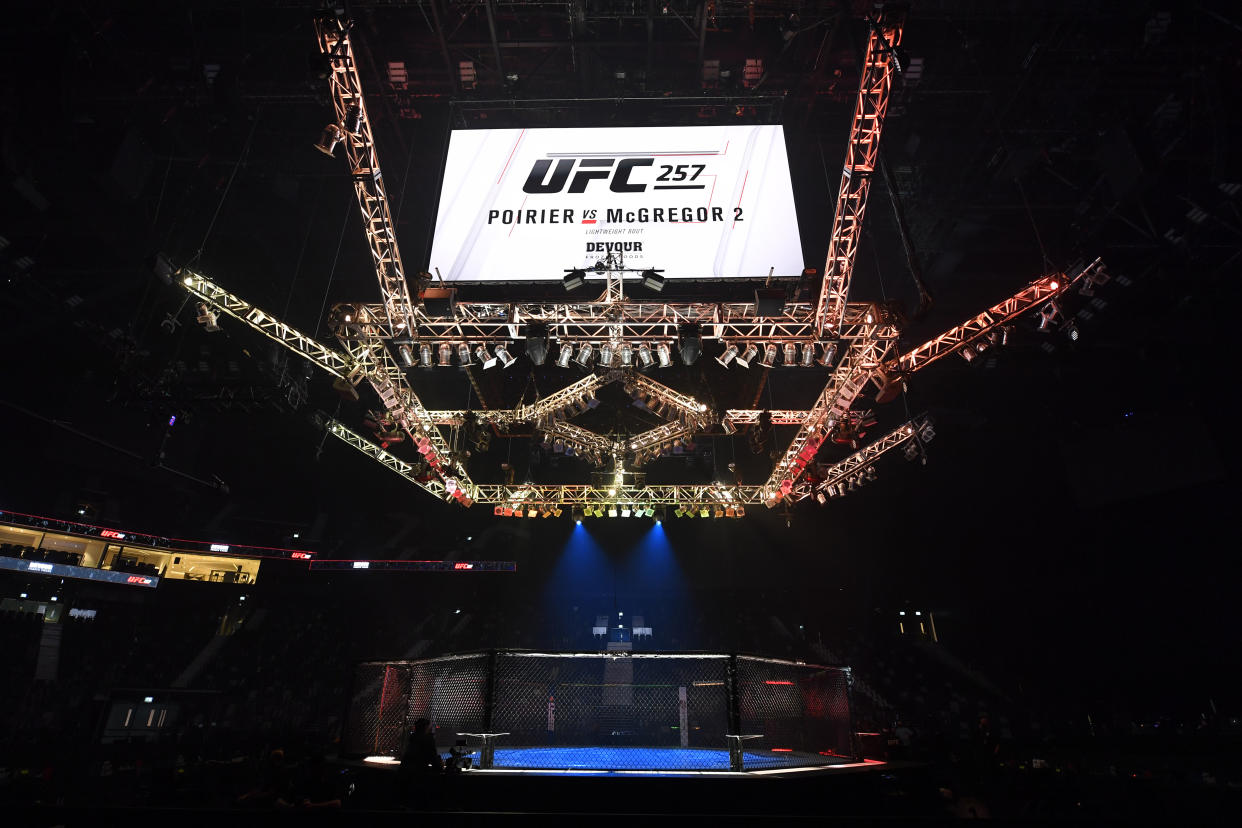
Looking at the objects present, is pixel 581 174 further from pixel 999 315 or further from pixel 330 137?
pixel 999 315

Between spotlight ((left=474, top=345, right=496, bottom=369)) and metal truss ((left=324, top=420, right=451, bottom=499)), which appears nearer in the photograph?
spotlight ((left=474, top=345, right=496, bottom=369))

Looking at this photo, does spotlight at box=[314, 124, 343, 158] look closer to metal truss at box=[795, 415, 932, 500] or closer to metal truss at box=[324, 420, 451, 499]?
metal truss at box=[324, 420, 451, 499]

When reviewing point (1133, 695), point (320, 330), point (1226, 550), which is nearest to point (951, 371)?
point (1226, 550)

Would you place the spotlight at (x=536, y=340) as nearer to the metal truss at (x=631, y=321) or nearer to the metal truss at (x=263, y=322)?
the metal truss at (x=631, y=321)

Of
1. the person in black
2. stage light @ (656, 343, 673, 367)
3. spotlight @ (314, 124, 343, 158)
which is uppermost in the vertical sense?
spotlight @ (314, 124, 343, 158)

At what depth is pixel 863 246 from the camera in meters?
12.3

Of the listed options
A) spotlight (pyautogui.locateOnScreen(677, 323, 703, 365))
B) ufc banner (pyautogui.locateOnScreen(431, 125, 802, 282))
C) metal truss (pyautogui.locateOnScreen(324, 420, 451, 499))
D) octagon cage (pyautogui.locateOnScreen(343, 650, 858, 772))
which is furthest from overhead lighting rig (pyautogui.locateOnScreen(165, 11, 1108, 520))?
octagon cage (pyautogui.locateOnScreen(343, 650, 858, 772))

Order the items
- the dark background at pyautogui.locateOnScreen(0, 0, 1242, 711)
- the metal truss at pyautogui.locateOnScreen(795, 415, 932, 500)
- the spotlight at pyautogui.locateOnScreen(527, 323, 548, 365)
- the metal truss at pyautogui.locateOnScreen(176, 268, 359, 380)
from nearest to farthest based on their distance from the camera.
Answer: the metal truss at pyautogui.locateOnScreen(176, 268, 359, 380) → the spotlight at pyautogui.locateOnScreen(527, 323, 548, 365) → the dark background at pyautogui.locateOnScreen(0, 0, 1242, 711) → the metal truss at pyautogui.locateOnScreen(795, 415, 932, 500)

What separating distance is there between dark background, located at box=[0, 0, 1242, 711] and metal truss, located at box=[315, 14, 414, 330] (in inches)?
92.0

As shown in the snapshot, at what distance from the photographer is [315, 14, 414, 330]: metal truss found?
7.16 m

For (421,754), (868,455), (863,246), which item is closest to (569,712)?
(421,754)

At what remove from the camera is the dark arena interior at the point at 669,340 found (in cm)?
805

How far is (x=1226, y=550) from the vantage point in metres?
15.5

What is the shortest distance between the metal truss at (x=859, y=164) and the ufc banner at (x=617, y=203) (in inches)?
26.4
